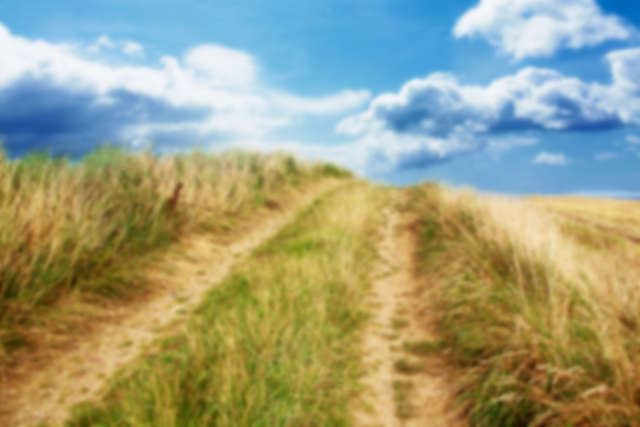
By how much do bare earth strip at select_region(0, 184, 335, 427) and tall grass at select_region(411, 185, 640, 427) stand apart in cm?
332

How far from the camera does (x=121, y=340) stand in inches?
181

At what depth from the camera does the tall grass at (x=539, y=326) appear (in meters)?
2.75

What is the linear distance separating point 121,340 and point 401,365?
3119 millimetres

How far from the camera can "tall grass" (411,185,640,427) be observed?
2.75 m

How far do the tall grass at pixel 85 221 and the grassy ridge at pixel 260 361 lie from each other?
1477mm

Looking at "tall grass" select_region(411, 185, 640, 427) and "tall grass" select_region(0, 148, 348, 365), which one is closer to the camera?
"tall grass" select_region(411, 185, 640, 427)

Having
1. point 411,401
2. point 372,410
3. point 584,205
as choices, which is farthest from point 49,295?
point 584,205

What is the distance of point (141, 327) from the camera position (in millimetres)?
4898

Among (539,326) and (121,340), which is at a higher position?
(539,326)

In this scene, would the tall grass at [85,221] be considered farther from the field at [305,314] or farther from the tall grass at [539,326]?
the tall grass at [539,326]

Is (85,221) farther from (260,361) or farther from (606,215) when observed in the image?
(606,215)

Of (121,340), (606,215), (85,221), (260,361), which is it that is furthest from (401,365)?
(85,221)

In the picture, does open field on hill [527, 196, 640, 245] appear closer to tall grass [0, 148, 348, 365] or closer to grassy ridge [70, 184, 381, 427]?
grassy ridge [70, 184, 381, 427]

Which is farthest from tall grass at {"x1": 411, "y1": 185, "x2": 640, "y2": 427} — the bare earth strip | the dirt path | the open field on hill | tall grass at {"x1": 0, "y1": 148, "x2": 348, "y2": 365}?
tall grass at {"x1": 0, "y1": 148, "x2": 348, "y2": 365}
